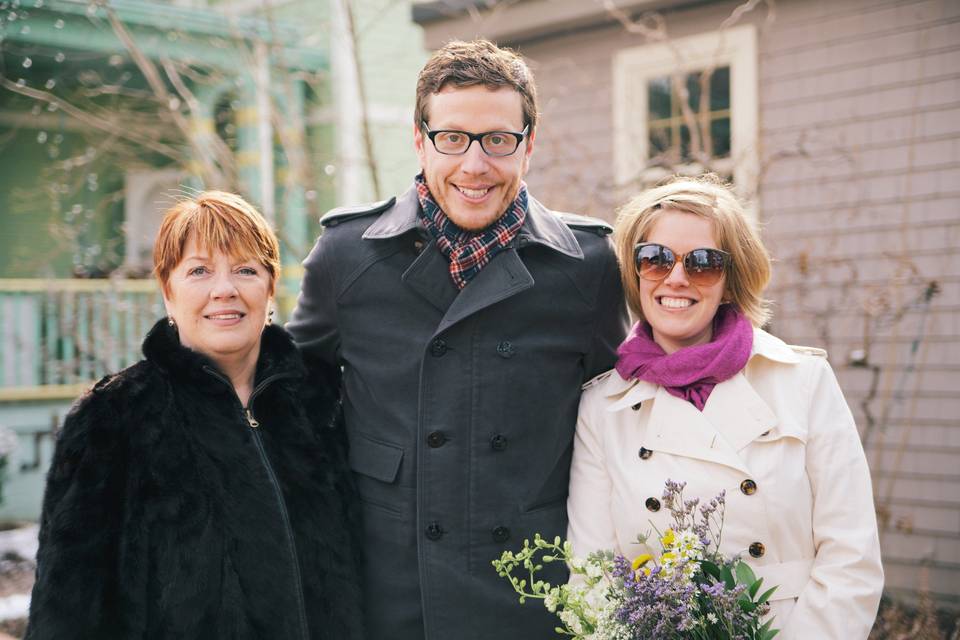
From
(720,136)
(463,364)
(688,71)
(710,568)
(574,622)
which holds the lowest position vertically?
(574,622)

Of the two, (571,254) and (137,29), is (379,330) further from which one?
(137,29)

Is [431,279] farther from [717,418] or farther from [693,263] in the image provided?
[717,418]

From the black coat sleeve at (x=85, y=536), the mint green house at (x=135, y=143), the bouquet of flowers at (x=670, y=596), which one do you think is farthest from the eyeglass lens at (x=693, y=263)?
the mint green house at (x=135, y=143)

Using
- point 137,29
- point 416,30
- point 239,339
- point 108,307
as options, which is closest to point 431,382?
point 239,339

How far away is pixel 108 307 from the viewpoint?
859cm

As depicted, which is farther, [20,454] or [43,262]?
[43,262]

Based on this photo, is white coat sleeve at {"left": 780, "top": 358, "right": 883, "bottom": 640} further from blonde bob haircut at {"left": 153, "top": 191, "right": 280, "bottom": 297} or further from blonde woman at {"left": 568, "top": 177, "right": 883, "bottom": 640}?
blonde bob haircut at {"left": 153, "top": 191, "right": 280, "bottom": 297}

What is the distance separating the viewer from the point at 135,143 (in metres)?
10.7

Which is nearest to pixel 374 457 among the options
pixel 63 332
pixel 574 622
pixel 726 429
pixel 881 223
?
pixel 574 622

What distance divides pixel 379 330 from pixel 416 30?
10.8 meters

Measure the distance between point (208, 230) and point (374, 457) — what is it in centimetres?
83

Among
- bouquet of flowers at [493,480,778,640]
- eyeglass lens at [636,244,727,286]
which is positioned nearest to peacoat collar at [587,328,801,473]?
eyeglass lens at [636,244,727,286]

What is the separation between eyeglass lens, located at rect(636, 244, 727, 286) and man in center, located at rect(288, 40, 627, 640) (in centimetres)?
33

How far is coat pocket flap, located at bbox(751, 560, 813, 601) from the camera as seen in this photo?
235 cm
